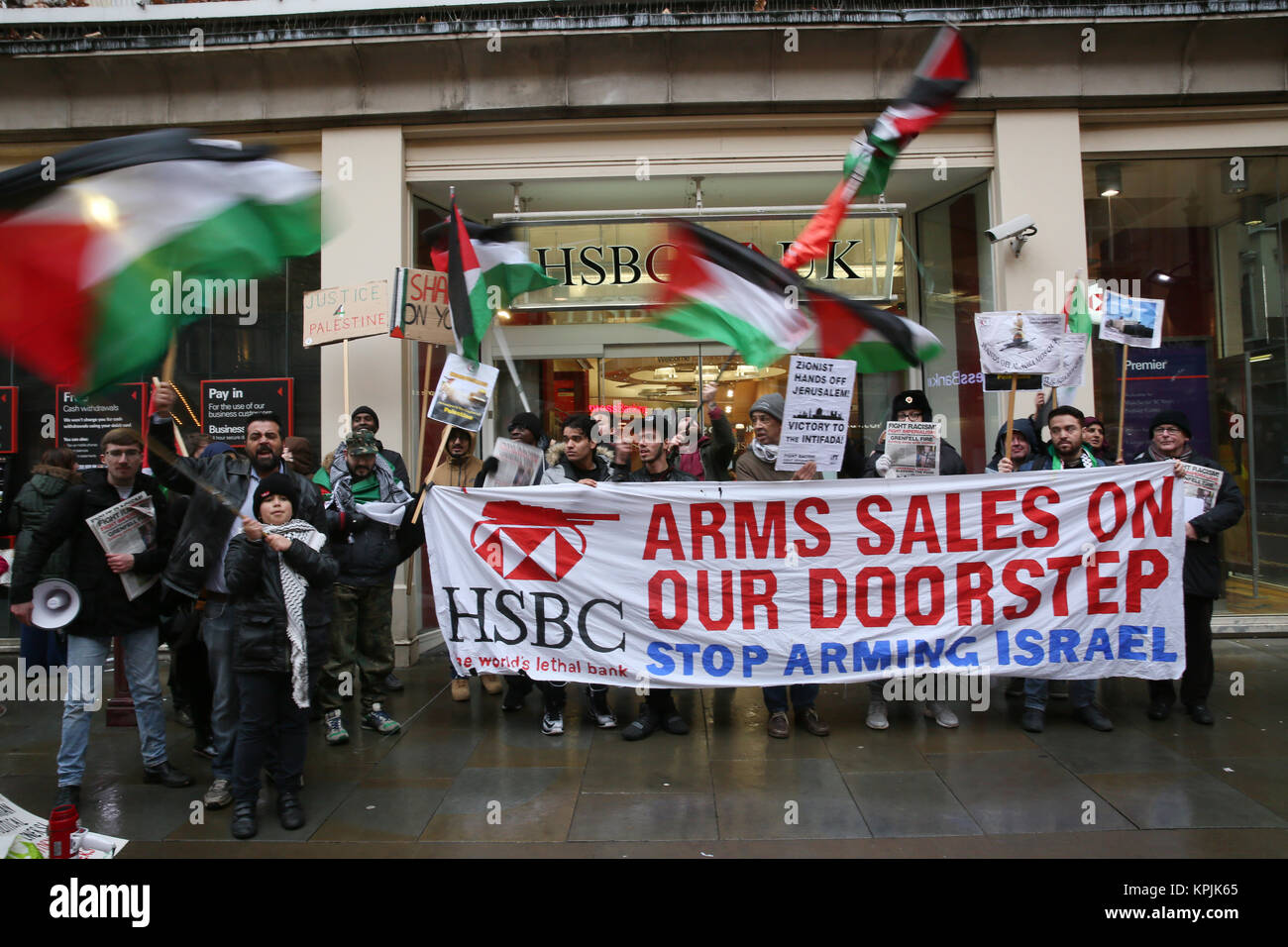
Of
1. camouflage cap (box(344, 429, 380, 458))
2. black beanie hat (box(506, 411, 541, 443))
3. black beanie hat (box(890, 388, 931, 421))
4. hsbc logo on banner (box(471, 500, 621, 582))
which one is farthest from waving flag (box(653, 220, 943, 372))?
camouflage cap (box(344, 429, 380, 458))

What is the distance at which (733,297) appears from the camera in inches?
215

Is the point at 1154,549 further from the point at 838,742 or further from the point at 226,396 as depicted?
the point at 226,396

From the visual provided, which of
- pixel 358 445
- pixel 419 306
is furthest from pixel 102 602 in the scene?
pixel 419 306

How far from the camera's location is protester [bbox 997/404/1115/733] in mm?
5371

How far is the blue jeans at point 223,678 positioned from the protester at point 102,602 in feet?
1.76

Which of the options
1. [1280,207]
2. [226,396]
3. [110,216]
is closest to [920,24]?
[1280,207]

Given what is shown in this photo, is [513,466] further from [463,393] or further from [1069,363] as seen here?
[1069,363]

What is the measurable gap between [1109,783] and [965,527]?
166cm

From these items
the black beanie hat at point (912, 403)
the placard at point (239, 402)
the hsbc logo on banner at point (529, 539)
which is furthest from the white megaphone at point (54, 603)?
the black beanie hat at point (912, 403)

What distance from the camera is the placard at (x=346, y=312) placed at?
6.91 meters

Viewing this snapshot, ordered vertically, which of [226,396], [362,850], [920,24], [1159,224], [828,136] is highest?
[920,24]

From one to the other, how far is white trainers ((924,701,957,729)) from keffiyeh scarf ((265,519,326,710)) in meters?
4.03

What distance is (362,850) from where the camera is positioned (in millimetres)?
3945

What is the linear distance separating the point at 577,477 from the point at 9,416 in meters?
6.43
